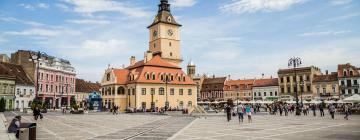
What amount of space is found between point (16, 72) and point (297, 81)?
65980 mm

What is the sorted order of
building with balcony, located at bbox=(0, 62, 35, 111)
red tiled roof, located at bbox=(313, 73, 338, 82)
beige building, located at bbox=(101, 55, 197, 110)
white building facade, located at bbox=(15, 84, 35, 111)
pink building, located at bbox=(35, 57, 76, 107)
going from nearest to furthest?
building with balcony, located at bbox=(0, 62, 35, 111) < beige building, located at bbox=(101, 55, 197, 110) < white building facade, located at bbox=(15, 84, 35, 111) < pink building, located at bbox=(35, 57, 76, 107) < red tiled roof, located at bbox=(313, 73, 338, 82)

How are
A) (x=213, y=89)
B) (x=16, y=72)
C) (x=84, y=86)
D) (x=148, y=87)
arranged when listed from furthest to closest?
(x=213, y=89)
(x=84, y=86)
(x=16, y=72)
(x=148, y=87)

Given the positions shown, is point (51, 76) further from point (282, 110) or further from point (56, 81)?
point (282, 110)

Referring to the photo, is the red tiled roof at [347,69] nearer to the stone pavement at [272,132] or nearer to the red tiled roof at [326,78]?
the red tiled roof at [326,78]

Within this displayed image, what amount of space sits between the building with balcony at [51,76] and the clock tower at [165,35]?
74.7 feet

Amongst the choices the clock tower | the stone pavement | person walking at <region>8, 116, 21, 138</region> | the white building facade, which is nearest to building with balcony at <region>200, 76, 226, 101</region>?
the clock tower

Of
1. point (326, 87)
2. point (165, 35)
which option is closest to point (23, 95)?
point (165, 35)

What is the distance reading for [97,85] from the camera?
373 feet

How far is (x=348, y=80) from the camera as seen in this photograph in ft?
253

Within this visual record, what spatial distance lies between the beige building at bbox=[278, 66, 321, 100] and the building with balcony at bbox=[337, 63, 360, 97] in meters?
7.15

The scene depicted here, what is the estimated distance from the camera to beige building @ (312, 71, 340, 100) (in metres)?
79.4

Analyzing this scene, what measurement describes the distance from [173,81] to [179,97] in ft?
11.3

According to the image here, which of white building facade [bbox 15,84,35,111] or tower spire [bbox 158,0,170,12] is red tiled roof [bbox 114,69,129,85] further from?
tower spire [bbox 158,0,170,12]

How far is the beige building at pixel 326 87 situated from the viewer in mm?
79375
